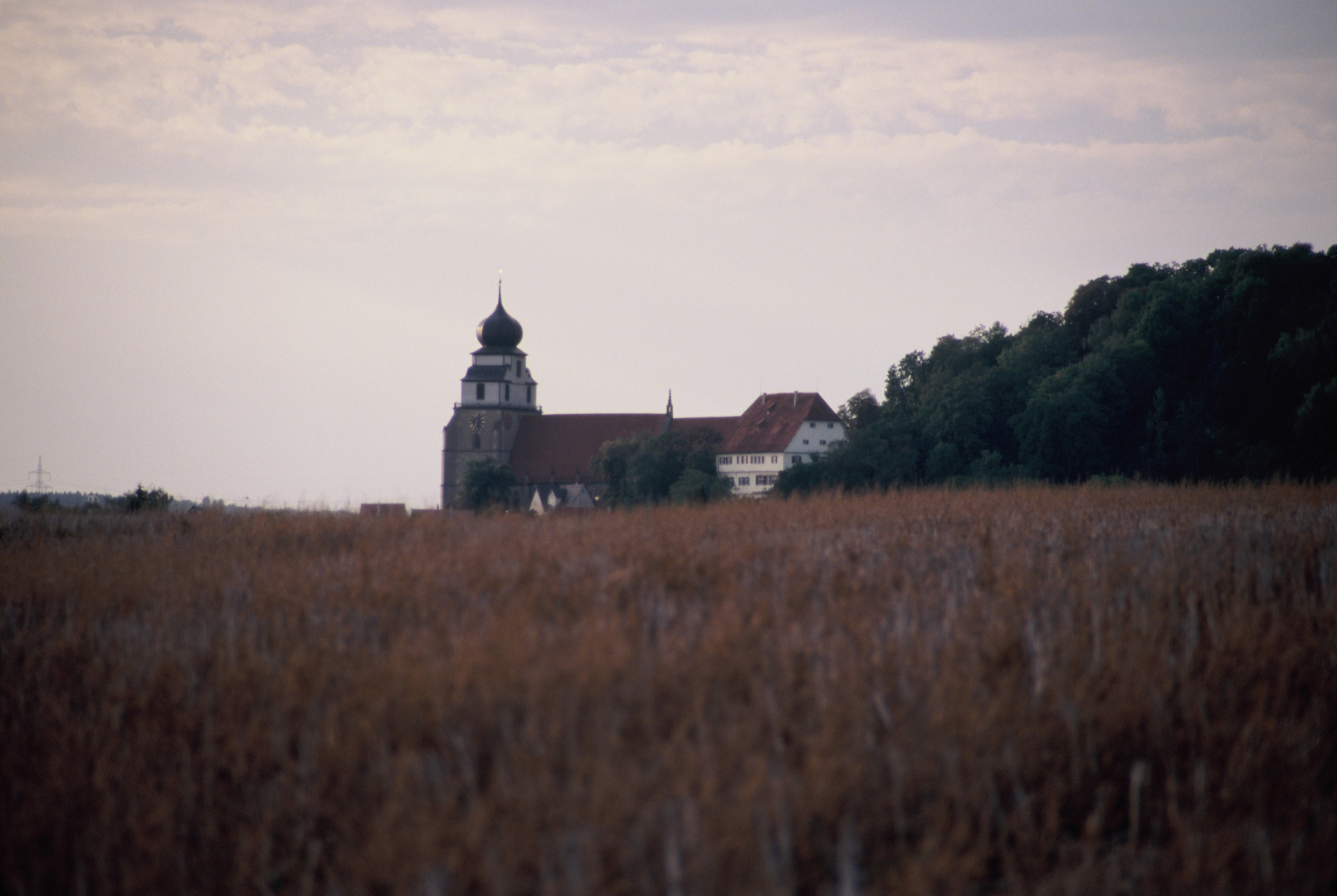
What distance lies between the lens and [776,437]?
100 metres

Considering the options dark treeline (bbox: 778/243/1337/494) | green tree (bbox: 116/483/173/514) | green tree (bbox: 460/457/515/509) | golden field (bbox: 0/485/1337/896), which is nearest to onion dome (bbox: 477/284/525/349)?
green tree (bbox: 460/457/515/509)

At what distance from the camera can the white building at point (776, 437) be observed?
9912cm

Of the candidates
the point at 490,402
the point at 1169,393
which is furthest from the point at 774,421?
the point at 1169,393

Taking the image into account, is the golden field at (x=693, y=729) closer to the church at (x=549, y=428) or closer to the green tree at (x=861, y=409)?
the green tree at (x=861, y=409)

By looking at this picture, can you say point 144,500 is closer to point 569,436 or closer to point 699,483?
point 699,483

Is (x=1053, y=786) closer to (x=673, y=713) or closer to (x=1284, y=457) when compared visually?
(x=673, y=713)

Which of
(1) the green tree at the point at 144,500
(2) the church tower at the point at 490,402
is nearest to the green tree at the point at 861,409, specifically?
(2) the church tower at the point at 490,402

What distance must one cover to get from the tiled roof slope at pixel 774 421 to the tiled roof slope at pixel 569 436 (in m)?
2.38

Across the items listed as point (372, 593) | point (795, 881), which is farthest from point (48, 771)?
point (795, 881)

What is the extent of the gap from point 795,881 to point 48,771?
4408mm

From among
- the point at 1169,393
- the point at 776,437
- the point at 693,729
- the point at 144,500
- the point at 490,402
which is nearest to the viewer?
the point at 693,729

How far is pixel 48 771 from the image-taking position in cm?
681

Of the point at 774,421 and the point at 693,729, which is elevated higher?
the point at 774,421

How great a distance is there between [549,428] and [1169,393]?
68.4m
